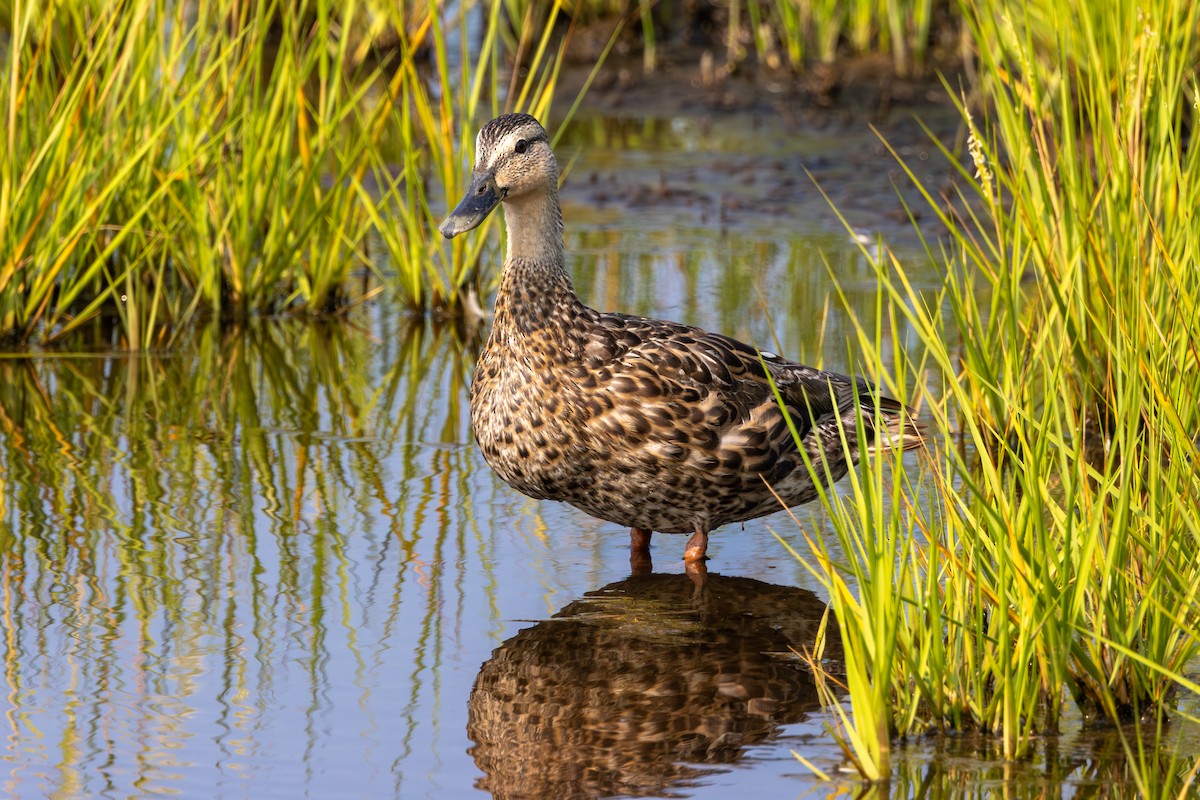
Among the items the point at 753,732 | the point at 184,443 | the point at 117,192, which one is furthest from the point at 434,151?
the point at 753,732

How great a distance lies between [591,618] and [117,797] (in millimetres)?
1559

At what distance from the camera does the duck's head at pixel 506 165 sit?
517 centimetres

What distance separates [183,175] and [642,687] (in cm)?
361

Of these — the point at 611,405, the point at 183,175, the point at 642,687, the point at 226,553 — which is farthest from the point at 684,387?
the point at 183,175

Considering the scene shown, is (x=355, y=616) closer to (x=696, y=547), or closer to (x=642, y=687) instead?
(x=642, y=687)

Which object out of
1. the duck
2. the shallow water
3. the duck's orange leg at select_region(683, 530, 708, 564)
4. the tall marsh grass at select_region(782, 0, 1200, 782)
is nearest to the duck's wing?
the duck

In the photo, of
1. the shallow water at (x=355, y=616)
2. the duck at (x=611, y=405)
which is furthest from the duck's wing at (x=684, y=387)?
the shallow water at (x=355, y=616)

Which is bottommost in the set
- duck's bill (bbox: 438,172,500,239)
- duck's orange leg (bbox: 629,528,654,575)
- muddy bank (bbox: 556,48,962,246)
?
duck's orange leg (bbox: 629,528,654,575)

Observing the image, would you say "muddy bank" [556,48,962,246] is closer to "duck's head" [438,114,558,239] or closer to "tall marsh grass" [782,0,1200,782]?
"duck's head" [438,114,558,239]

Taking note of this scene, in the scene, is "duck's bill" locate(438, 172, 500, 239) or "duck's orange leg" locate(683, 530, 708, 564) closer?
"duck's bill" locate(438, 172, 500, 239)

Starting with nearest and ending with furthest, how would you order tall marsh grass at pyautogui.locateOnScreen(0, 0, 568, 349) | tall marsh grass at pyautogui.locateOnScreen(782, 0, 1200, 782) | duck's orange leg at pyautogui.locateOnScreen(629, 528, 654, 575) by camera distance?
tall marsh grass at pyautogui.locateOnScreen(782, 0, 1200, 782)
duck's orange leg at pyautogui.locateOnScreen(629, 528, 654, 575)
tall marsh grass at pyautogui.locateOnScreen(0, 0, 568, 349)

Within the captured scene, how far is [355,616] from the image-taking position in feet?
15.8

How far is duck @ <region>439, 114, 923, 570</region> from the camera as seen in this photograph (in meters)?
4.98

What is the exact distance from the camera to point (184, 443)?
6.40 meters
